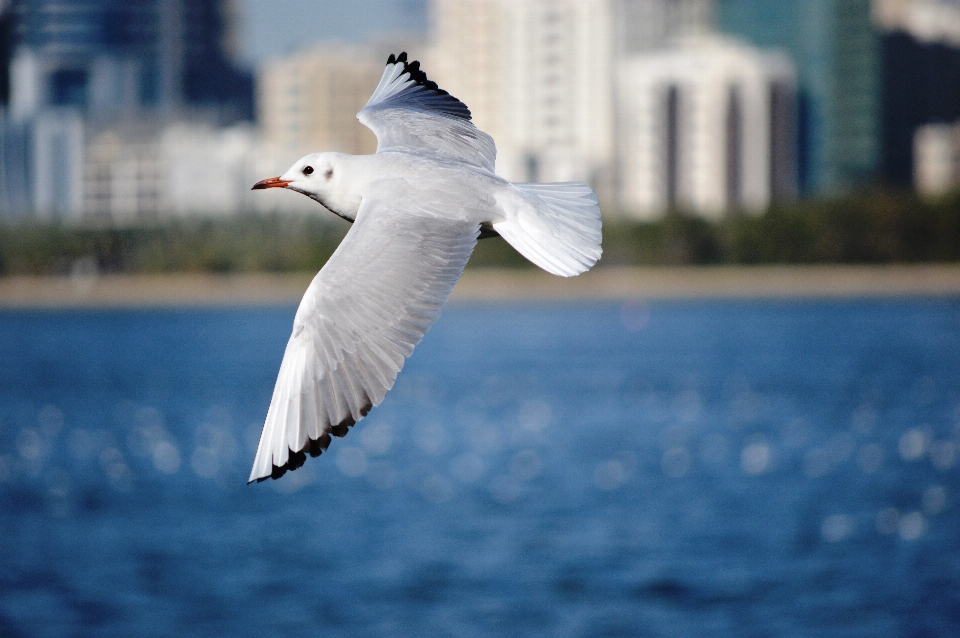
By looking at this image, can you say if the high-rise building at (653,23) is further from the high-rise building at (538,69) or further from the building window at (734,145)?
the building window at (734,145)

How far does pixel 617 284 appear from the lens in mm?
102000

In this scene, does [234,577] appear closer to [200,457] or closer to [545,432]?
[200,457]

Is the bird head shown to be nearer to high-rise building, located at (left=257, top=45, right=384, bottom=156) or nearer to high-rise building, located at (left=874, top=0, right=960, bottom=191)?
high-rise building, located at (left=257, top=45, right=384, bottom=156)

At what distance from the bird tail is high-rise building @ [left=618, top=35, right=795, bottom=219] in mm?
104471

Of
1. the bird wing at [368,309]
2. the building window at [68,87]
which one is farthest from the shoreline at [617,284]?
the bird wing at [368,309]

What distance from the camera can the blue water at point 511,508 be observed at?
23.7 meters

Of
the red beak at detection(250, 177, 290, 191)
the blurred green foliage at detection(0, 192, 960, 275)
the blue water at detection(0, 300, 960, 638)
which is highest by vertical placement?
the red beak at detection(250, 177, 290, 191)

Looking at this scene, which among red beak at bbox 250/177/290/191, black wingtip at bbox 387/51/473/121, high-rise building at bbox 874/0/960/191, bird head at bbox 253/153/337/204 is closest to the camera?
bird head at bbox 253/153/337/204

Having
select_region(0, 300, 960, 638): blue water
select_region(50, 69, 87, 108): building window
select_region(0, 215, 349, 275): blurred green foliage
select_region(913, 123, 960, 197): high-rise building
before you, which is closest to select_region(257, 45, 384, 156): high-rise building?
select_region(0, 215, 349, 275): blurred green foliage

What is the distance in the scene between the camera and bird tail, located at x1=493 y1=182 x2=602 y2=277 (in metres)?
5.43

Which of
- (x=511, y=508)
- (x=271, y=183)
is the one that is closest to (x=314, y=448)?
(x=271, y=183)

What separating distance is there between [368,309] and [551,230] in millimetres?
807

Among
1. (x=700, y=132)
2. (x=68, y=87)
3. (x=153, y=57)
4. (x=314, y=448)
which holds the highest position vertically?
(x=153, y=57)

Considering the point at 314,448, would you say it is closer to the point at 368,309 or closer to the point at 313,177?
the point at 368,309
